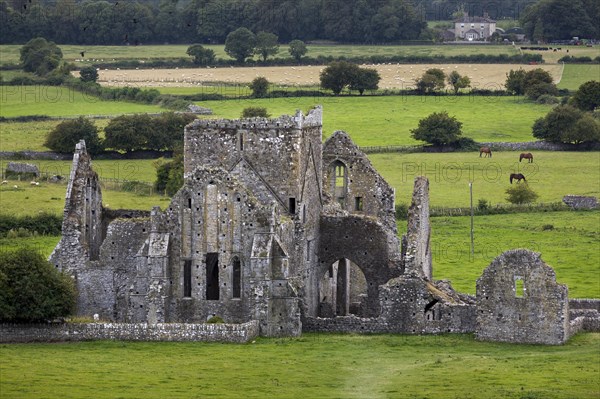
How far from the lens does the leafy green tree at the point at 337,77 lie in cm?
15688

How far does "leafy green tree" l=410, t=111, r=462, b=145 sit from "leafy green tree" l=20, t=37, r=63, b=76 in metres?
51.8

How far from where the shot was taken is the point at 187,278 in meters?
66.7

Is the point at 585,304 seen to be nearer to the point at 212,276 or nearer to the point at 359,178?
the point at 359,178

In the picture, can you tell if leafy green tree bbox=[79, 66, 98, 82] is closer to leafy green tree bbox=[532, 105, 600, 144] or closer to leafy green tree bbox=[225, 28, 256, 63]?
leafy green tree bbox=[225, 28, 256, 63]

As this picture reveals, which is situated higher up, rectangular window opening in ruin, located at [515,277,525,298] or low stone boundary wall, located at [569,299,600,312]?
rectangular window opening in ruin, located at [515,277,525,298]

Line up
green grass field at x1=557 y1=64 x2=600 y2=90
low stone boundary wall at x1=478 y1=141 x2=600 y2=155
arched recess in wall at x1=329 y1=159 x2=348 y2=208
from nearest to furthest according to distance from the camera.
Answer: arched recess in wall at x1=329 y1=159 x2=348 y2=208
low stone boundary wall at x1=478 y1=141 x2=600 y2=155
green grass field at x1=557 y1=64 x2=600 y2=90

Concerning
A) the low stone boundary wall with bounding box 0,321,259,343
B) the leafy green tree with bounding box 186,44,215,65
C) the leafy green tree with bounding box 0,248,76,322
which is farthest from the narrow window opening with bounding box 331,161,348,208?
the leafy green tree with bounding box 186,44,215,65

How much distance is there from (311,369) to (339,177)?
663 inches

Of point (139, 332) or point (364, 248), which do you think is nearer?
point (139, 332)

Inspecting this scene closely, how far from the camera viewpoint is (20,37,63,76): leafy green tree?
574ft

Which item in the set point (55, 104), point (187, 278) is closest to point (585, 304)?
point (187, 278)

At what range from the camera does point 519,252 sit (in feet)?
205

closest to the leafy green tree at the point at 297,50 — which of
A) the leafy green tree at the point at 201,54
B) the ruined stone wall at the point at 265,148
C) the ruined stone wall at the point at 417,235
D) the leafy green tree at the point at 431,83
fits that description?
the leafy green tree at the point at 201,54

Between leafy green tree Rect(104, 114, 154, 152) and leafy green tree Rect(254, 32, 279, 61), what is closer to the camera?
leafy green tree Rect(104, 114, 154, 152)
